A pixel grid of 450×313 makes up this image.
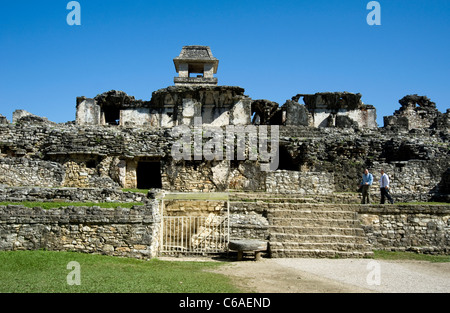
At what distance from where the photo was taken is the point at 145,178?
2031 cm

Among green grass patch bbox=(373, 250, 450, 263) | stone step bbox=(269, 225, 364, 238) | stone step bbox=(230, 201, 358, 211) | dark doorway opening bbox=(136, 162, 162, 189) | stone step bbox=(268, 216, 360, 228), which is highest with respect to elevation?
dark doorway opening bbox=(136, 162, 162, 189)

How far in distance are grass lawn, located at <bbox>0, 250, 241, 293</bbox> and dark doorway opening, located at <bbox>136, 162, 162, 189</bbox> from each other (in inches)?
408

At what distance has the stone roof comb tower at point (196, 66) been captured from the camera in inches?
1211

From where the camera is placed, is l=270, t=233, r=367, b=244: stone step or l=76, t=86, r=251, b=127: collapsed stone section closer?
l=270, t=233, r=367, b=244: stone step

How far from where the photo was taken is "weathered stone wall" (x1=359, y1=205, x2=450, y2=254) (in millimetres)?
12523

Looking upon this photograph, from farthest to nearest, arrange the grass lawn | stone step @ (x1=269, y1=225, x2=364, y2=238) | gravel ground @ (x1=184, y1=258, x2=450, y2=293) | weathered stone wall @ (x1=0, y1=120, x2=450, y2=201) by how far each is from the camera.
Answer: weathered stone wall @ (x1=0, y1=120, x2=450, y2=201) → stone step @ (x1=269, y1=225, x2=364, y2=238) → gravel ground @ (x1=184, y1=258, x2=450, y2=293) → the grass lawn

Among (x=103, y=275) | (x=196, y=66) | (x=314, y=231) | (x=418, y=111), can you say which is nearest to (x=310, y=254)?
(x=314, y=231)

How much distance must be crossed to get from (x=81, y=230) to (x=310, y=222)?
22.1ft

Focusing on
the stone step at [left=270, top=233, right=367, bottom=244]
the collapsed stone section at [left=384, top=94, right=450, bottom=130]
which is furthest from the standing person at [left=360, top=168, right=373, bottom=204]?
the collapsed stone section at [left=384, top=94, right=450, bottom=130]

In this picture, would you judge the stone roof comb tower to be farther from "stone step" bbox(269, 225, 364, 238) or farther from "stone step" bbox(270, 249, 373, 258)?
"stone step" bbox(270, 249, 373, 258)

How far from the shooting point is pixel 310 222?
11.9 meters

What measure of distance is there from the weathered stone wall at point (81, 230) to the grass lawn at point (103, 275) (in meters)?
0.40

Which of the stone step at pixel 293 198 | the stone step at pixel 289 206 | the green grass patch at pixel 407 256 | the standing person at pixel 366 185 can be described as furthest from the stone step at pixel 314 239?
the standing person at pixel 366 185
